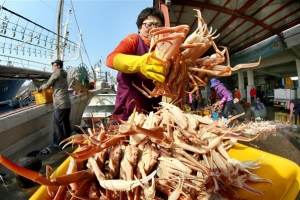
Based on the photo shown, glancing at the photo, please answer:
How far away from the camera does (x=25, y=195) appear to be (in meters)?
2.40

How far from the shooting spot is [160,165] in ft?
3.32

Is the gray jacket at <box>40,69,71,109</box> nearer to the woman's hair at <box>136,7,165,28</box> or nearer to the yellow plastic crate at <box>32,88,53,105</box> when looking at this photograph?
the yellow plastic crate at <box>32,88,53,105</box>

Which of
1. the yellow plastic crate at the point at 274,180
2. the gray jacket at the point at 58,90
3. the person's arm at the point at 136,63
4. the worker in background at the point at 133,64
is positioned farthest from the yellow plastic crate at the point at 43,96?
the person's arm at the point at 136,63

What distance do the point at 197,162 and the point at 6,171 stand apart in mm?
3511

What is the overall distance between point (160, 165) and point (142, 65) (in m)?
0.59

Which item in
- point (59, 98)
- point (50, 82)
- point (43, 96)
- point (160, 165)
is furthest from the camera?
point (43, 96)

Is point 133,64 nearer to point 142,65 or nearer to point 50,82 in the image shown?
point 142,65

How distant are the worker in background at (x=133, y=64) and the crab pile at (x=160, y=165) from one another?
43 cm

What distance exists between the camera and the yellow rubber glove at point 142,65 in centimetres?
112

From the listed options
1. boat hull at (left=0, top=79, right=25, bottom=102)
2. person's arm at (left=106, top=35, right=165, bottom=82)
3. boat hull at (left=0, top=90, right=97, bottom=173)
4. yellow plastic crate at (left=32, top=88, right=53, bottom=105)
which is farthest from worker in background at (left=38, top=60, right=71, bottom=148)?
boat hull at (left=0, top=79, right=25, bottom=102)

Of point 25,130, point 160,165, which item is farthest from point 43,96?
point 160,165

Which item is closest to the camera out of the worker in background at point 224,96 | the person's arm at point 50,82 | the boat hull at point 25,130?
the boat hull at point 25,130

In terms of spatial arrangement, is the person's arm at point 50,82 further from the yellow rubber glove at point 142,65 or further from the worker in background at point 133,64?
the yellow rubber glove at point 142,65

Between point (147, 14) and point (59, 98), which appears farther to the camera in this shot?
point (59, 98)
